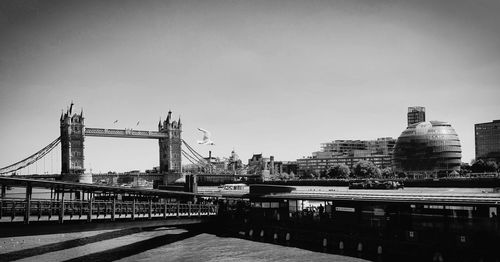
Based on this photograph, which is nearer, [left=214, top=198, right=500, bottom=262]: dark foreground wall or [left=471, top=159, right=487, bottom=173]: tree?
[left=214, top=198, right=500, bottom=262]: dark foreground wall

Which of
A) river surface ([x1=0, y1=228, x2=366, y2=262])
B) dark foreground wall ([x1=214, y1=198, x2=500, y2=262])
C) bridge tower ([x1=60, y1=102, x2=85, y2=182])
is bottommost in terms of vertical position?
river surface ([x1=0, y1=228, x2=366, y2=262])

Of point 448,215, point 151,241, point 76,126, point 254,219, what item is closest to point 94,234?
point 151,241

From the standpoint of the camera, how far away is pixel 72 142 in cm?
18062

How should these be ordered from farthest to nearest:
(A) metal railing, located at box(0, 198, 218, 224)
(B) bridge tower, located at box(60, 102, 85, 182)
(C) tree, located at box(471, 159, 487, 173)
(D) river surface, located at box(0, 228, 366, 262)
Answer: (C) tree, located at box(471, 159, 487, 173)
(B) bridge tower, located at box(60, 102, 85, 182)
(D) river surface, located at box(0, 228, 366, 262)
(A) metal railing, located at box(0, 198, 218, 224)

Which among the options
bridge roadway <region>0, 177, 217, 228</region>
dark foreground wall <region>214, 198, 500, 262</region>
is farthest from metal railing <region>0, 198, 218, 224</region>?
dark foreground wall <region>214, 198, 500, 262</region>

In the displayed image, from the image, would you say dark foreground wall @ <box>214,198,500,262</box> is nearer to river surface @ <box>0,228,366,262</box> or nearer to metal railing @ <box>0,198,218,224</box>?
river surface @ <box>0,228,366,262</box>

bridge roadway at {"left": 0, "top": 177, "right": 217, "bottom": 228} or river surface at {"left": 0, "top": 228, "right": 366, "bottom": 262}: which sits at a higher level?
bridge roadway at {"left": 0, "top": 177, "right": 217, "bottom": 228}

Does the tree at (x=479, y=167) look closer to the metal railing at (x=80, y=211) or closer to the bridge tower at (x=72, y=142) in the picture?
the metal railing at (x=80, y=211)

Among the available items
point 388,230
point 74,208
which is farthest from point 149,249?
point 388,230

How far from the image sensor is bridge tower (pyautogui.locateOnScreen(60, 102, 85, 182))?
17500 cm

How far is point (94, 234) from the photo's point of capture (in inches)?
2662

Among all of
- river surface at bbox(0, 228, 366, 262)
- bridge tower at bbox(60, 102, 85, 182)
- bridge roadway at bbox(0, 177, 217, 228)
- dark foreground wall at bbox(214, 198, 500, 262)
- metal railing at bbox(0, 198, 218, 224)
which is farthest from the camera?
bridge tower at bbox(60, 102, 85, 182)

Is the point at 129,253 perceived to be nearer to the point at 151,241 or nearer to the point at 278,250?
the point at 151,241

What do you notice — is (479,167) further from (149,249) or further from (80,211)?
(80,211)
